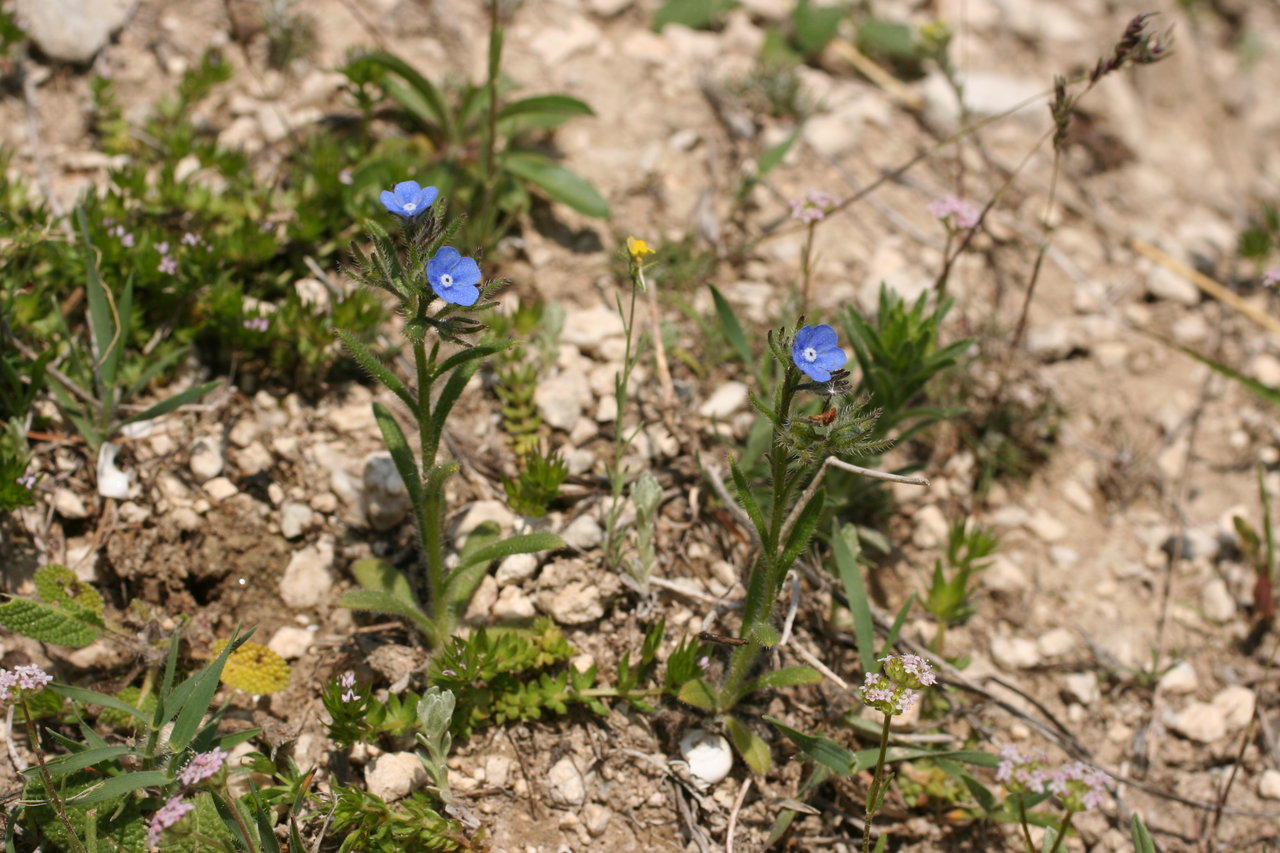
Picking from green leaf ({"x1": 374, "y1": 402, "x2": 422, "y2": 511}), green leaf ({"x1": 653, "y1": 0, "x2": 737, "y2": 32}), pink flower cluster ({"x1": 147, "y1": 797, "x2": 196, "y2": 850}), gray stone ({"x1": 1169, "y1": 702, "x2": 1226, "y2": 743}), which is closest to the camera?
pink flower cluster ({"x1": 147, "y1": 797, "x2": 196, "y2": 850})

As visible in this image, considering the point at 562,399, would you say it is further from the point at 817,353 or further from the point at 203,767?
the point at 203,767

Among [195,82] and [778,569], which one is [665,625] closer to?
[778,569]

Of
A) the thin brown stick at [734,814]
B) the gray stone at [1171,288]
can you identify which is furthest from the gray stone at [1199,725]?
the gray stone at [1171,288]

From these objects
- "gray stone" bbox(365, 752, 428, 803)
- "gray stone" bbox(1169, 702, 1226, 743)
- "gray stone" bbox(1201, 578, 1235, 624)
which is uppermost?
"gray stone" bbox(1201, 578, 1235, 624)

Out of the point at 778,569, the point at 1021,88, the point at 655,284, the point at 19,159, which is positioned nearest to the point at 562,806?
the point at 778,569

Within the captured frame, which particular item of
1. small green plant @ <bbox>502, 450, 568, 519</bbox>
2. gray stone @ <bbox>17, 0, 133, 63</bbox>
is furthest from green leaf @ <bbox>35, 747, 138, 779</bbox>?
gray stone @ <bbox>17, 0, 133, 63</bbox>

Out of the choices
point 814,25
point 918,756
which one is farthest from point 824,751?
point 814,25

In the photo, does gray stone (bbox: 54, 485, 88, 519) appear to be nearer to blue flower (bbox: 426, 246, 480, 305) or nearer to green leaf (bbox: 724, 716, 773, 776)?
blue flower (bbox: 426, 246, 480, 305)
